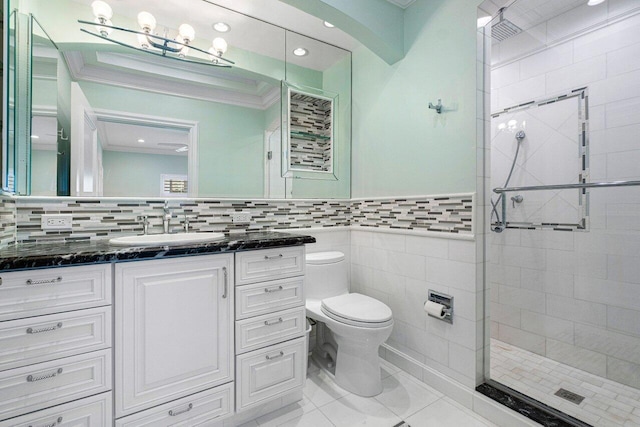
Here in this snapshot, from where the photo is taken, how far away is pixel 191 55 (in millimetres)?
2027

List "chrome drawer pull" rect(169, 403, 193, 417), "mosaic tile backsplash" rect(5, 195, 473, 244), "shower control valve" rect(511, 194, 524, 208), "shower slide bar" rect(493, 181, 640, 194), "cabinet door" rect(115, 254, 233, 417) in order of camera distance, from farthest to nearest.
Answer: "shower control valve" rect(511, 194, 524, 208)
"shower slide bar" rect(493, 181, 640, 194)
"mosaic tile backsplash" rect(5, 195, 473, 244)
"chrome drawer pull" rect(169, 403, 193, 417)
"cabinet door" rect(115, 254, 233, 417)

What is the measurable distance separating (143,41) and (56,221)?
3.95ft

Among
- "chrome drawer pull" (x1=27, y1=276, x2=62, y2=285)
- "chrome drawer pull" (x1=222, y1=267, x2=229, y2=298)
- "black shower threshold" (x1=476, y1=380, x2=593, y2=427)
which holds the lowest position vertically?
"black shower threshold" (x1=476, y1=380, x2=593, y2=427)

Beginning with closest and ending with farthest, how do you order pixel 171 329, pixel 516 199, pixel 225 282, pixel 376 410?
pixel 171 329
pixel 225 282
pixel 376 410
pixel 516 199

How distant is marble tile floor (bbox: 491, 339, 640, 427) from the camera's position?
1.52m

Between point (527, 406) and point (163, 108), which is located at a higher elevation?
point (163, 108)

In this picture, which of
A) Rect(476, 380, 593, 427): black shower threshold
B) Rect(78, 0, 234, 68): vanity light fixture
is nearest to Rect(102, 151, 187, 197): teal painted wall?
Rect(78, 0, 234, 68): vanity light fixture

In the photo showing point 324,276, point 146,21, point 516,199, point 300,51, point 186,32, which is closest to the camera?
point 146,21

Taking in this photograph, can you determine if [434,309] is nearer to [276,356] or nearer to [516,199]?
[276,356]

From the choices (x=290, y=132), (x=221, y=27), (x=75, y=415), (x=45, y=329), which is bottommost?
(x=75, y=415)

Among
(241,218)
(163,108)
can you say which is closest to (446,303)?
(241,218)

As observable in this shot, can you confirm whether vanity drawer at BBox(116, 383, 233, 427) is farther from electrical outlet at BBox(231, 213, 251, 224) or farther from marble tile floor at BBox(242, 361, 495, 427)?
electrical outlet at BBox(231, 213, 251, 224)

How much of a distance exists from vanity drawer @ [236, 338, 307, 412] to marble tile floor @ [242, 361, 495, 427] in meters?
0.16

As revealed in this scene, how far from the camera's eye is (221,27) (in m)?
2.11
